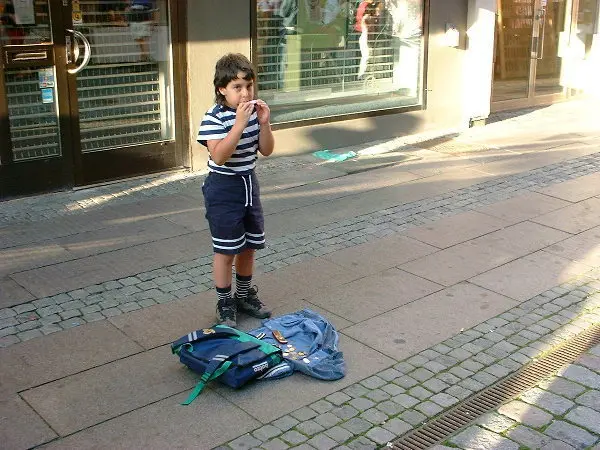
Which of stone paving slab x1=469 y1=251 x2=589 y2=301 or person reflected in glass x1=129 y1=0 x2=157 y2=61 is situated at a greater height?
person reflected in glass x1=129 y1=0 x2=157 y2=61

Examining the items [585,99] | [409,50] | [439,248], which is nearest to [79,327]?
[439,248]

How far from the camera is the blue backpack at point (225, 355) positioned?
4.02 metres

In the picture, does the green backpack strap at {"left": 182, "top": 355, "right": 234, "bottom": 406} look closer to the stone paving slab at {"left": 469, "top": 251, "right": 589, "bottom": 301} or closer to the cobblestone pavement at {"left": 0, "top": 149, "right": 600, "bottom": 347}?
the cobblestone pavement at {"left": 0, "top": 149, "right": 600, "bottom": 347}

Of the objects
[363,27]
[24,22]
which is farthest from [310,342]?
[363,27]

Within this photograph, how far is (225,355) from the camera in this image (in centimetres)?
409

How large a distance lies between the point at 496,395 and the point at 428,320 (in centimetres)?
91

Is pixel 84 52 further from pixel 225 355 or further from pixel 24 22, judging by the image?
pixel 225 355

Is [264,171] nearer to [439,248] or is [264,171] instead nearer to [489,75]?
[439,248]

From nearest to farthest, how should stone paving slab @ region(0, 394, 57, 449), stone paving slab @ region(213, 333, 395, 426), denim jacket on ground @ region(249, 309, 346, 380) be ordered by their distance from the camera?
stone paving slab @ region(0, 394, 57, 449)
stone paving slab @ region(213, 333, 395, 426)
denim jacket on ground @ region(249, 309, 346, 380)

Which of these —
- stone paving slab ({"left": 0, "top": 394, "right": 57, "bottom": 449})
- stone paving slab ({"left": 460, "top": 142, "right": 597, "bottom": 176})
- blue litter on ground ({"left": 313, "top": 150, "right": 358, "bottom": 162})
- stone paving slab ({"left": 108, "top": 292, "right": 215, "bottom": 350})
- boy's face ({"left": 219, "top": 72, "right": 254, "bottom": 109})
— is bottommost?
stone paving slab ({"left": 0, "top": 394, "right": 57, "bottom": 449})

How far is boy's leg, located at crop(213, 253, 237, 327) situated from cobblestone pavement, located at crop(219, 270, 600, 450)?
96cm

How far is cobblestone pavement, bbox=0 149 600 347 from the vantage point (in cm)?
486

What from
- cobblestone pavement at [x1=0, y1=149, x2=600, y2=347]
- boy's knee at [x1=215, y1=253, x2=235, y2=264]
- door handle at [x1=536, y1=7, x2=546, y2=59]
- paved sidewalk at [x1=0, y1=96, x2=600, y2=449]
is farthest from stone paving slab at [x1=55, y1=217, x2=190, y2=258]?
door handle at [x1=536, y1=7, x2=546, y2=59]

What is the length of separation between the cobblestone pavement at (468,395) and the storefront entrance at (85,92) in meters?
4.23
